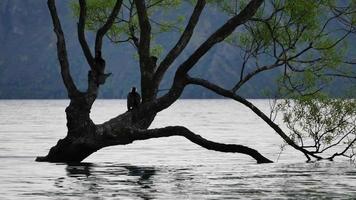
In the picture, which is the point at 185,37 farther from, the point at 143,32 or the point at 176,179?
the point at 176,179

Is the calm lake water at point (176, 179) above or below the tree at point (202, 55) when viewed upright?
below

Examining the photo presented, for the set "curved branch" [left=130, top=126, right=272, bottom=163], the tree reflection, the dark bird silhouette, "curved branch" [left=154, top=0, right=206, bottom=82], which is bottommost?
the tree reflection

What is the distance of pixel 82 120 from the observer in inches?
1690

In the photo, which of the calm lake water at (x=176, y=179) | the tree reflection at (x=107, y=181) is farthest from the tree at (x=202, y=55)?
the calm lake water at (x=176, y=179)

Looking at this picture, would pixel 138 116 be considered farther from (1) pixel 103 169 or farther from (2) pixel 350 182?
(2) pixel 350 182

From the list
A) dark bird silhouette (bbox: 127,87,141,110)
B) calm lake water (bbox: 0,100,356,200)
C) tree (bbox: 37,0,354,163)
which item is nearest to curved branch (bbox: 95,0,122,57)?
tree (bbox: 37,0,354,163)

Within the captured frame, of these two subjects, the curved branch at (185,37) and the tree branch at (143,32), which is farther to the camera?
the tree branch at (143,32)

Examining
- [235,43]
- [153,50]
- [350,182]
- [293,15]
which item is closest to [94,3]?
[153,50]

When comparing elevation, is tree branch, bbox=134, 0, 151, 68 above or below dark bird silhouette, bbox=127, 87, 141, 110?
above

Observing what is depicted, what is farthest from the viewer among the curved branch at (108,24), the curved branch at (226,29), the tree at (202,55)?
the curved branch at (108,24)

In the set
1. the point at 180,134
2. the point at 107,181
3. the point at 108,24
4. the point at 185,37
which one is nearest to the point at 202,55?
the point at 185,37

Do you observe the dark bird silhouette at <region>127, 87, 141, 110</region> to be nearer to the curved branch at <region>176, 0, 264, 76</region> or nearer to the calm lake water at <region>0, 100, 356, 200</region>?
the calm lake water at <region>0, 100, 356, 200</region>

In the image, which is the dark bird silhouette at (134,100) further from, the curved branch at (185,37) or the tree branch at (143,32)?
the curved branch at (185,37)

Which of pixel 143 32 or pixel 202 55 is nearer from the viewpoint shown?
pixel 202 55
